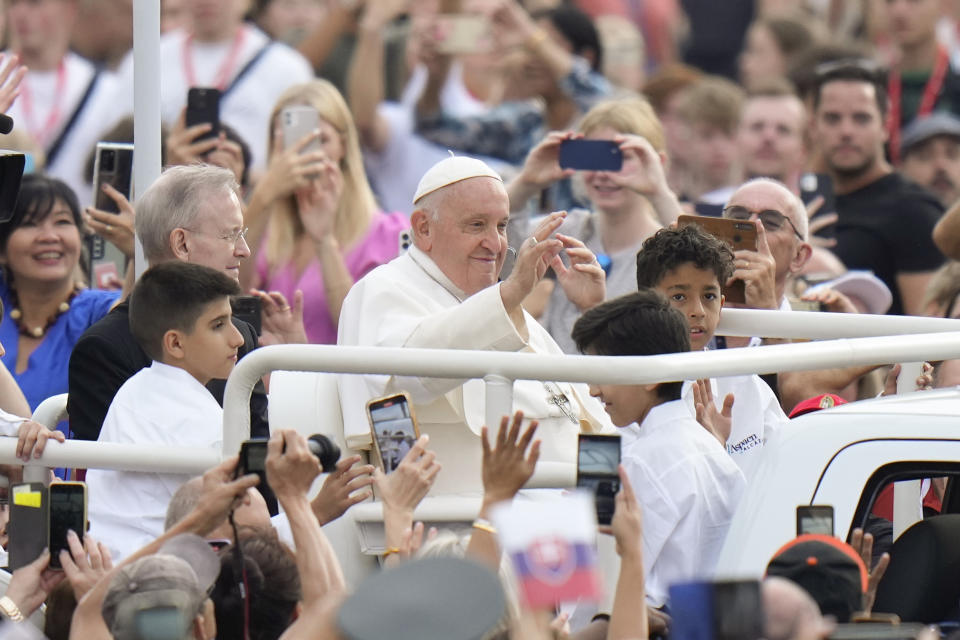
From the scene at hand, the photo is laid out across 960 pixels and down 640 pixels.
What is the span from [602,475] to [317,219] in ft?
12.3

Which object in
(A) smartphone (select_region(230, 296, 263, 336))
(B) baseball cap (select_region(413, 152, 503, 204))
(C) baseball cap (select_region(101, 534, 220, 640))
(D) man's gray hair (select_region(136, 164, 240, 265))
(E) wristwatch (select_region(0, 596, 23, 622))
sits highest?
(B) baseball cap (select_region(413, 152, 503, 204))

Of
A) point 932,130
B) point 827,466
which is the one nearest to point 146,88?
point 827,466

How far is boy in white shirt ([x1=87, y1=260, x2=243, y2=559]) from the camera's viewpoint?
4.79m

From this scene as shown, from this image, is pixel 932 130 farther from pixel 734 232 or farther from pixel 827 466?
pixel 827 466

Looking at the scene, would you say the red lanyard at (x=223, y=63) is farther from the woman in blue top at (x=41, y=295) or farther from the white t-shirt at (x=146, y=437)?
the white t-shirt at (x=146, y=437)

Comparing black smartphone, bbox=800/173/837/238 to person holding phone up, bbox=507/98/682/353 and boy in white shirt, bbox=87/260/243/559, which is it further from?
boy in white shirt, bbox=87/260/243/559

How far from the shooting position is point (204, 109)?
7.66 m

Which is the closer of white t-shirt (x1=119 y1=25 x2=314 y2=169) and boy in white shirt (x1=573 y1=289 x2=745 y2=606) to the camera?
boy in white shirt (x1=573 y1=289 x2=745 y2=606)

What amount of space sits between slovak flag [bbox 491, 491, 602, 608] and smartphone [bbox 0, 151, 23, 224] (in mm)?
2433

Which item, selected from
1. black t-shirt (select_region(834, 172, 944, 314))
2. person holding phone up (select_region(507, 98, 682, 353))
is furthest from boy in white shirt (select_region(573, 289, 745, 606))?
black t-shirt (select_region(834, 172, 944, 314))

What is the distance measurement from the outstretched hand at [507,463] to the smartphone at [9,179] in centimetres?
182

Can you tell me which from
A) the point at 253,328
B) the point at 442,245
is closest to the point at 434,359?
the point at 442,245

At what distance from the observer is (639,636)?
389 cm

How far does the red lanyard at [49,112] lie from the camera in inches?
392
